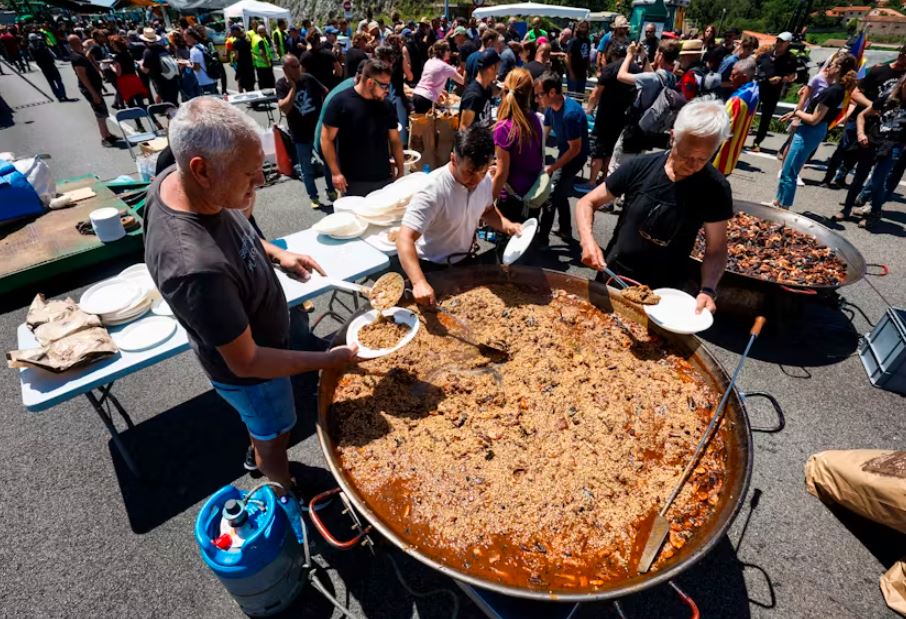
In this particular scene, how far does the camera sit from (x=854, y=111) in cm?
698

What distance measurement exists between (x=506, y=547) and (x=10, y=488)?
3570mm

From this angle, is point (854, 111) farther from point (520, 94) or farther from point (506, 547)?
point (506, 547)

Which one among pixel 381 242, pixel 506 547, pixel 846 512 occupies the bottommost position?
pixel 846 512

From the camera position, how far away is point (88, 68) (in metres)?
8.79

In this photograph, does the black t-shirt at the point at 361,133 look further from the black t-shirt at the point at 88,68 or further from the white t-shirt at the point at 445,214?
the black t-shirt at the point at 88,68

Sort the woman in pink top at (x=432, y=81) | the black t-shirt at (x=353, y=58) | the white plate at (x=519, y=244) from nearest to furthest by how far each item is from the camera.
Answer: the white plate at (x=519, y=244)
the woman in pink top at (x=432, y=81)
the black t-shirt at (x=353, y=58)

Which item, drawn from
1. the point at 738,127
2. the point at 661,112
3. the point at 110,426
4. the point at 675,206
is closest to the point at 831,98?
the point at 738,127

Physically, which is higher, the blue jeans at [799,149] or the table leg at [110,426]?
the blue jeans at [799,149]

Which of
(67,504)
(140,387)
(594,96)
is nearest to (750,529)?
(67,504)

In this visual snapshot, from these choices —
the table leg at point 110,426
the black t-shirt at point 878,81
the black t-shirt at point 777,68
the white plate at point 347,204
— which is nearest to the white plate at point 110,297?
the table leg at point 110,426

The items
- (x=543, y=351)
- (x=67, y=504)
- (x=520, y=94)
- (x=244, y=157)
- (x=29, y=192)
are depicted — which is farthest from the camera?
(x=29, y=192)

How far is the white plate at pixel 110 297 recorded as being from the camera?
2.87m

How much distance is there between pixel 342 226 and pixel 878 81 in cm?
855

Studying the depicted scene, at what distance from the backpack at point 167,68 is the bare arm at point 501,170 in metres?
9.49
